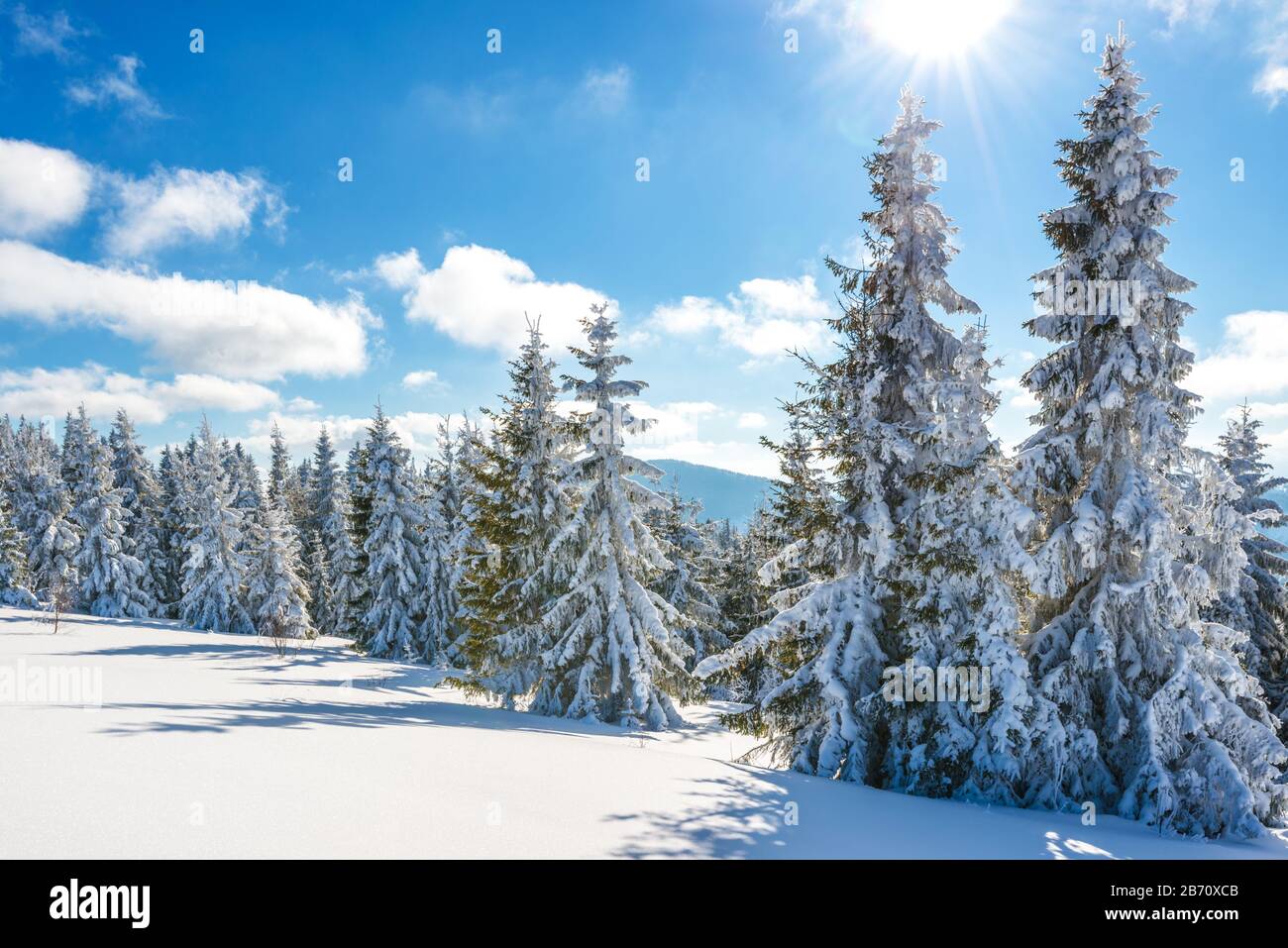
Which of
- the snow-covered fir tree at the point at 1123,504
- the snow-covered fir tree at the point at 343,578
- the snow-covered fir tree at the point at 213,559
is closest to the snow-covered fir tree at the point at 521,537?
the snow-covered fir tree at the point at 1123,504

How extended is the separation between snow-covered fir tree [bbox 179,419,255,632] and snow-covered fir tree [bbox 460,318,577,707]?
90.5 ft

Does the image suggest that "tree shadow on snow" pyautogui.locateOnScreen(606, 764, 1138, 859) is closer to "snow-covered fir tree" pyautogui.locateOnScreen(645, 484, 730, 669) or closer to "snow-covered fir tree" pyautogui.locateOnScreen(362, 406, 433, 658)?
"snow-covered fir tree" pyautogui.locateOnScreen(645, 484, 730, 669)

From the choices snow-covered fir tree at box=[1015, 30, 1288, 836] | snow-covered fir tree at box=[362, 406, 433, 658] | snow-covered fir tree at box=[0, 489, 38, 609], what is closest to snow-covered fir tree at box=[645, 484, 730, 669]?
snow-covered fir tree at box=[1015, 30, 1288, 836]

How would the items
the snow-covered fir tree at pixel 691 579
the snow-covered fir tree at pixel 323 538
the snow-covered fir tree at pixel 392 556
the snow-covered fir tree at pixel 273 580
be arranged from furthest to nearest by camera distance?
the snow-covered fir tree at pixel 323 538, the snow-covered fir tree at pixel 273 580, the snow-covered fir tree at pixel 392 556, the snow-covered fir tree at pixel 691 579

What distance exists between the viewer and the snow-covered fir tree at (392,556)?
32.0 metres

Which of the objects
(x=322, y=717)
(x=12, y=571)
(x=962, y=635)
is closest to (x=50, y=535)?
(x=12, y=571)

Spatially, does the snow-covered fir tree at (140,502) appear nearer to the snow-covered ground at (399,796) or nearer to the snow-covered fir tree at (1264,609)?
the snow-covered ground at (399,796)

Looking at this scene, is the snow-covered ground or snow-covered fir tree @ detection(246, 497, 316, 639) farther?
snow-covered fir tree @ detection(246, 497, 316, 639)

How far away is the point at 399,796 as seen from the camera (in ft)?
21.0

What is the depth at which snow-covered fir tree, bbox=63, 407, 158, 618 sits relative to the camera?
39531 millimetres

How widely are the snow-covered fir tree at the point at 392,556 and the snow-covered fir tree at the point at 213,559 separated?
1295cm

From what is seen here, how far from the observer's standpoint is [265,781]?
21.1 ft
